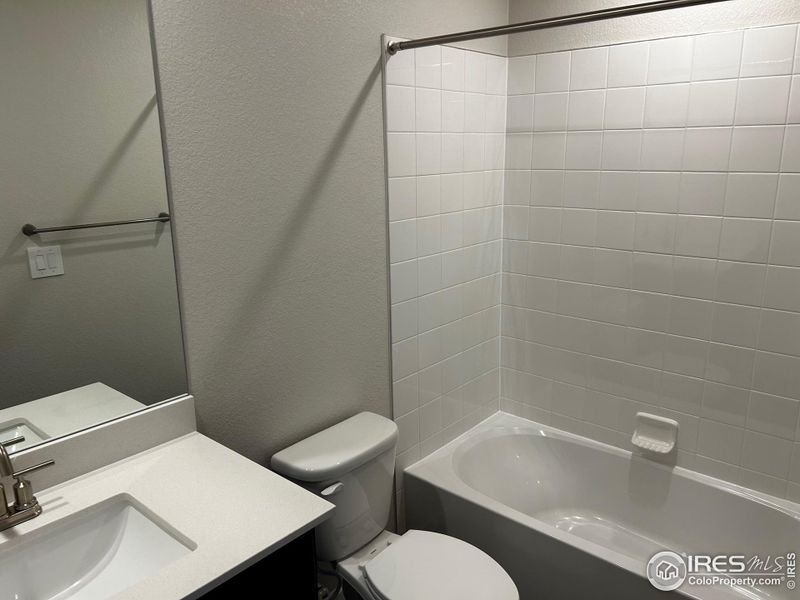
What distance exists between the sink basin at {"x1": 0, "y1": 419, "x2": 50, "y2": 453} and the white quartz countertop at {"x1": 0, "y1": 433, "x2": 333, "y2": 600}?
11 centimetres

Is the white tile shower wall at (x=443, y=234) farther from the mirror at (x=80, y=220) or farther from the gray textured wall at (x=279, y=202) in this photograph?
the mirror at (x=80, y=220)

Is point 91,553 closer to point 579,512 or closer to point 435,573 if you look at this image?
point 435,573

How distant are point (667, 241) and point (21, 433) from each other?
198 cm

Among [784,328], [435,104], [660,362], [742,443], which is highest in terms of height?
[435,104]

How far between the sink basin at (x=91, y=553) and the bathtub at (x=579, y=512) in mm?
1161

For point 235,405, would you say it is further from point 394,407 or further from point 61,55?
point 61,55

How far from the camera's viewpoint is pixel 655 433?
2320 mm

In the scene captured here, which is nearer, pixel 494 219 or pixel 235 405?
pixel 235 405

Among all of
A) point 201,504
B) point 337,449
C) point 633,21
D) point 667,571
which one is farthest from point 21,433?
point 633,21

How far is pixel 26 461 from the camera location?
132 cm

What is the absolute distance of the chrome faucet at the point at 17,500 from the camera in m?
1.19

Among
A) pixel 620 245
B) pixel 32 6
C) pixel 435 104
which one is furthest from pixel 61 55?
pixel 620 245

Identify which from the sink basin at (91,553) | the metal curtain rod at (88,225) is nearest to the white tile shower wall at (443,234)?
the metal curtain rod at (88,225)

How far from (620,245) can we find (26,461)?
6.33ft
